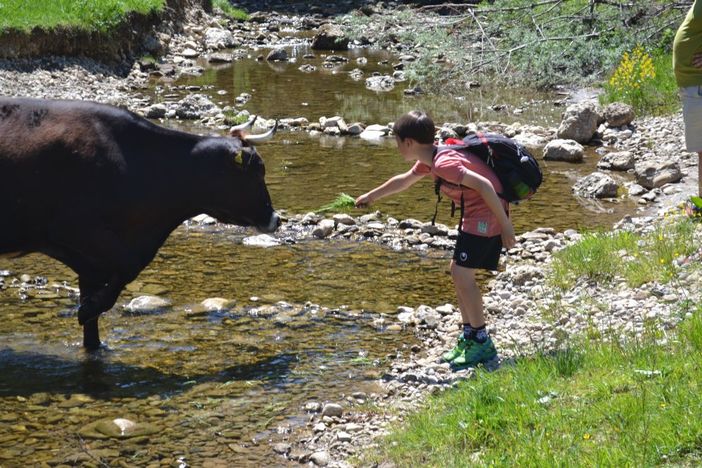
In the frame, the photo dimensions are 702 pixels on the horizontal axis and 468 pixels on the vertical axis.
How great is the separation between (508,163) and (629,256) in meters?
2.38

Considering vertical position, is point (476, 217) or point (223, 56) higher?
point (476, 217)

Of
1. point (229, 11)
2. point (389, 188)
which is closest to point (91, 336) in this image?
point (389, 188)

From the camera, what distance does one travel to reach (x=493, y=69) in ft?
73.4

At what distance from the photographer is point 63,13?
24.4 metres

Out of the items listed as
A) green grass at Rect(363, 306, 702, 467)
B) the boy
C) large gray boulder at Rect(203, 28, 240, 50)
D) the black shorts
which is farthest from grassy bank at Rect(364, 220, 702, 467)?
large gray boulder at Rect(203, 28, 240, 50)

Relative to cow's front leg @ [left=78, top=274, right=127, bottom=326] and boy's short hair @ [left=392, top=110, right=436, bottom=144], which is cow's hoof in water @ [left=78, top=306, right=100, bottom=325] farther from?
boy's short hair @ [left=392, top=110, right=436, bottom=144]

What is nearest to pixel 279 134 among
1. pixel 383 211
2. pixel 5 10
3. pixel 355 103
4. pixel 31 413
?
pixel 355 103

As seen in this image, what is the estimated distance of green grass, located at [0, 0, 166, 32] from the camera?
74.8 feet

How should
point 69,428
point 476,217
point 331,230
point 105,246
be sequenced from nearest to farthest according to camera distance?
1. point 69,428
2. point 476,217
3. point 105,246
4. point 331,230

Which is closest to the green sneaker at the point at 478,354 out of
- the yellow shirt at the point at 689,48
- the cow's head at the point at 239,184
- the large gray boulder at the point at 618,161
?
the cow's head at the point at 239,184

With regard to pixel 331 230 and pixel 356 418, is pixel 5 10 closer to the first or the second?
pixel 331 230

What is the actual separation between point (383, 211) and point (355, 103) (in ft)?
31.3

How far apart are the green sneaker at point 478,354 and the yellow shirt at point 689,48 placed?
12.9 feet

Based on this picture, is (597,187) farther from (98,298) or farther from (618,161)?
(98,298)
